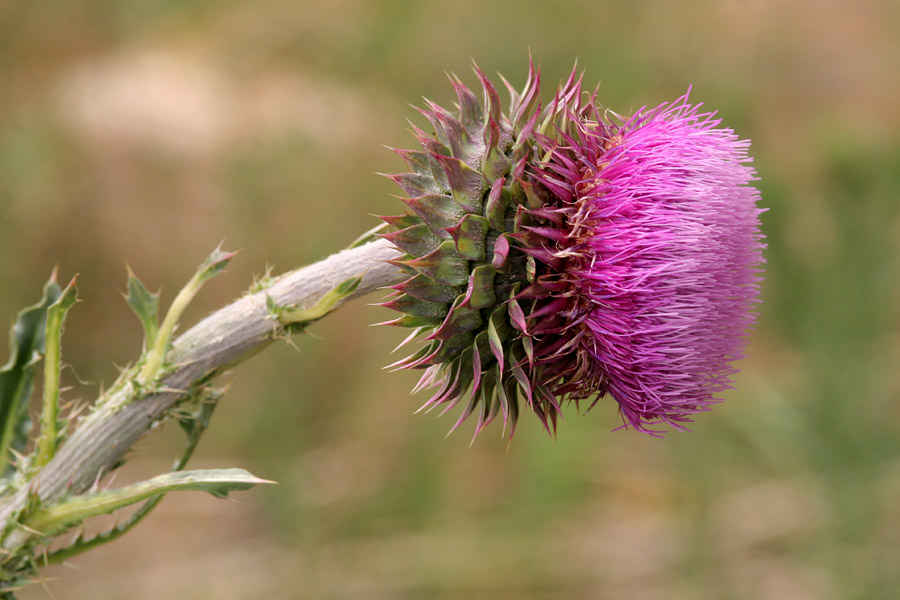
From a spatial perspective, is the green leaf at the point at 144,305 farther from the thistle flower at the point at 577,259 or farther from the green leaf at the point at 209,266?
the thistle flower at the point at 577,259

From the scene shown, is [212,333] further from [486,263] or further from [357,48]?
[357,48]

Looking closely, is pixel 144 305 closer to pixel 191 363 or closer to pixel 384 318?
pixel 191 363

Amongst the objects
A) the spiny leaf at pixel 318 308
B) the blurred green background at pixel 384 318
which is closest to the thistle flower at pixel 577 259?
the spiny leaf at pixel 318 308

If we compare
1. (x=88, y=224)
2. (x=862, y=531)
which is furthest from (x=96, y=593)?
(x=862, y=531)

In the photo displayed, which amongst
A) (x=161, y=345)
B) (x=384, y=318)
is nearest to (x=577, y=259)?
(x=161, y=345)

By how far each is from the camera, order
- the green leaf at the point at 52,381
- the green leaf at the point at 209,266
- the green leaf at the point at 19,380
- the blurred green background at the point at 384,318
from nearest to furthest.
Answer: the green leaf at the point at 52,381
the green leaf at the point at 209,266
the green leaf at the point at 19,380
the blurred green background at the point at 384,318
